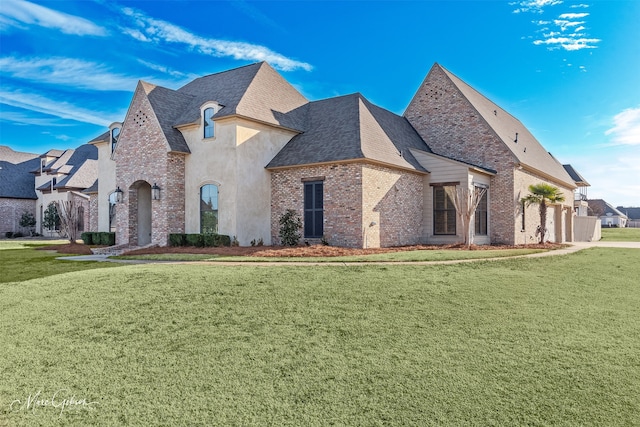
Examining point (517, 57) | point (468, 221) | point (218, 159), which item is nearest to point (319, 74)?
point (218, 159)

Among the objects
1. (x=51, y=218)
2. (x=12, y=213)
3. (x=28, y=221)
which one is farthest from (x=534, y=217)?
(x=12, y=213)

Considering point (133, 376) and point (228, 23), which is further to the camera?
point (228, 23)

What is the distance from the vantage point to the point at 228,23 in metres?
18.0

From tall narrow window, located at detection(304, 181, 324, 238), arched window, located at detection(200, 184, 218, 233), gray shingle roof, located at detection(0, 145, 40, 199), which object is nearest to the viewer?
tall narrow window, located at detection(304, 181, 324, 238)

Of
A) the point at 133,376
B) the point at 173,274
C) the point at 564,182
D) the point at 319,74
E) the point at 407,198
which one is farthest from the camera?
the point at 564,182

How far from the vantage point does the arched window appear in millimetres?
19703

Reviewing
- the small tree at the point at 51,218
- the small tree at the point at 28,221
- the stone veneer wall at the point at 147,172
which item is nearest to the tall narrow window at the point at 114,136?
the stone veneer wall at the point at 147,172

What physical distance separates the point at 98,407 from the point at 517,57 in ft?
76.1

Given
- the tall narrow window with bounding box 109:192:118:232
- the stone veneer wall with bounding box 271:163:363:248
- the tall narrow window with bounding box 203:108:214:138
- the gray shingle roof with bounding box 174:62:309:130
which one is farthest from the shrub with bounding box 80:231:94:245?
the stone veneer wall with bounding box 271:163:363:248

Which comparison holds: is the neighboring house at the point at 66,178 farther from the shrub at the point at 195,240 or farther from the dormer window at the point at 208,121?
the dormer window at the point at 208,121

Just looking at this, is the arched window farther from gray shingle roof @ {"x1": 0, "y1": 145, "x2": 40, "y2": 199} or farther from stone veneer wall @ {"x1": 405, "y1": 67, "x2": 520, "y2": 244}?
gray shingle roof @ {"x1": 0, "y1": 145, "x2": 40, "y2": 199}

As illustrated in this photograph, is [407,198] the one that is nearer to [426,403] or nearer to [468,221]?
[468,221]

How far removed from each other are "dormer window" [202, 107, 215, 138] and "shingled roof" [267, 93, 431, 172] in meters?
3.09

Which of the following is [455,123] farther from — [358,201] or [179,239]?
[179,239]
